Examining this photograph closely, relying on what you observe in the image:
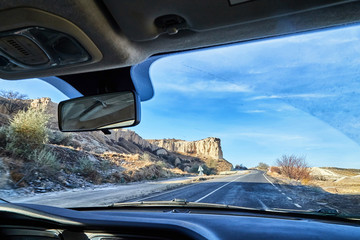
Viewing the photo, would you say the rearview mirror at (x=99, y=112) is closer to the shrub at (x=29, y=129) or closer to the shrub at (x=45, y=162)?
the shrub at (x=45, y=162)

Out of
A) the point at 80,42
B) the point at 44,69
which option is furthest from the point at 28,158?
the point at 80,42

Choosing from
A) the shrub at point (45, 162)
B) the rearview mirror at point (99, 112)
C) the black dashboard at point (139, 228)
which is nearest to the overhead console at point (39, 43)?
the rearview mirror at point (99, 112)

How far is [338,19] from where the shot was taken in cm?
141

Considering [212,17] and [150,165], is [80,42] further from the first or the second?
[150,165]

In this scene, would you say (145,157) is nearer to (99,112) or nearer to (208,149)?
(208,149)

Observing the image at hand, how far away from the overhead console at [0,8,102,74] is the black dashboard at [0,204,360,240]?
1040mm

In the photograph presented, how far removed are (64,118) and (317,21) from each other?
2.39 m

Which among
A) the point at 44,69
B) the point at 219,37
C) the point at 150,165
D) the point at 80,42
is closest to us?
the point at 80,42

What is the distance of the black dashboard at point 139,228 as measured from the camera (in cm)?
153

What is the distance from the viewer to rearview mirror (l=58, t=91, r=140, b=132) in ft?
7.75

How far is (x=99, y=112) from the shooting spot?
259cm

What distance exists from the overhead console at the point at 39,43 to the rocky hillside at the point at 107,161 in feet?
15.1

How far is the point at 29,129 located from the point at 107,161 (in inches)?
144

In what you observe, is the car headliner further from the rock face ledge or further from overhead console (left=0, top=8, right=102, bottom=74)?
the rock face ledge
